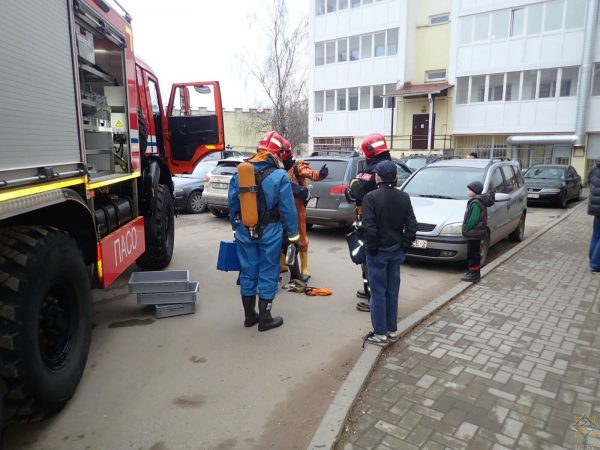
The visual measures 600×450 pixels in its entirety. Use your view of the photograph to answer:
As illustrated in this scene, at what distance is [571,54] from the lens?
2169 cm

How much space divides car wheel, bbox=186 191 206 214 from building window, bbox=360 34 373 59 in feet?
63.3

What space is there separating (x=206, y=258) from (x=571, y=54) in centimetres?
2233

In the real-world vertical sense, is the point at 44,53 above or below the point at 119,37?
below

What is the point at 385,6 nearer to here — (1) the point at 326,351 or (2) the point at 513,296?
(2) the point at 513,296

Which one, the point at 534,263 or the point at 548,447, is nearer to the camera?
the point at 548,447

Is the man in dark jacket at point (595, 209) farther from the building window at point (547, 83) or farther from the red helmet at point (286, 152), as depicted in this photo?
the building window at point (547, 83)

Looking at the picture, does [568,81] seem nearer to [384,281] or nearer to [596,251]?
[596,251]

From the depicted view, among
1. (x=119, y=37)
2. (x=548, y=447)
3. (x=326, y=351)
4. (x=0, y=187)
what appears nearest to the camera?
(x=0, y=187)

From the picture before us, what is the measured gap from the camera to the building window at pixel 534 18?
22.2 metres

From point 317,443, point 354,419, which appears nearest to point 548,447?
point 354,419

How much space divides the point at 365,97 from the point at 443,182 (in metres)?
21.6

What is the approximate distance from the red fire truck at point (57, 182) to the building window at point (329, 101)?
25504 mm

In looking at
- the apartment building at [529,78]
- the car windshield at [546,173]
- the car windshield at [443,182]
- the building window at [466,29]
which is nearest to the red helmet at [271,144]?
the car windshield at [443,182]

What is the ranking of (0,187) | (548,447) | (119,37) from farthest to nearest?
(119,37) → (548,447) → (0,187)
